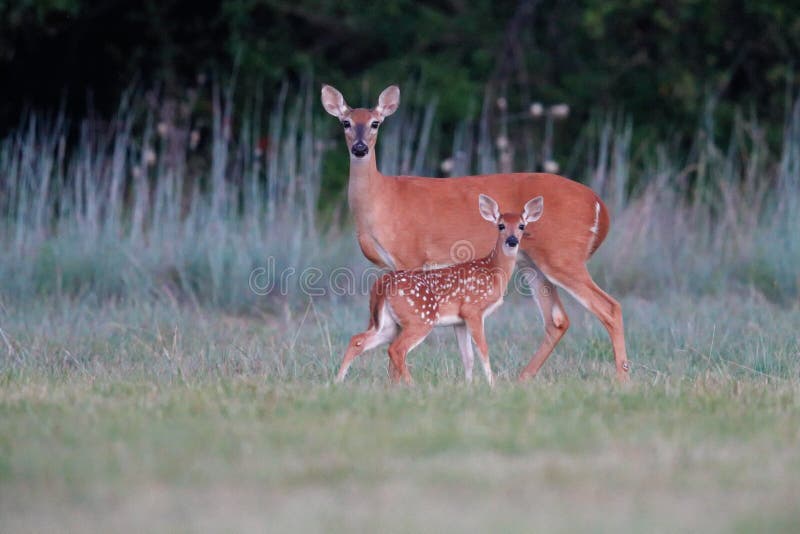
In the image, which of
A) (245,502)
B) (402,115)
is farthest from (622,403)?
(402,115)

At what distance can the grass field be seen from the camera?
13.6 ft

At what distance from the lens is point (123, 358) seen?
8125mm

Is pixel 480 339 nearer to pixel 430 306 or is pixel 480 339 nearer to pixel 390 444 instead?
pixel 430 306

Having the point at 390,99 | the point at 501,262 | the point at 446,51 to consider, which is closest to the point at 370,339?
the point at 501,262

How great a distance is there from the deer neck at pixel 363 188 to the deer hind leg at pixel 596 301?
1.16 m

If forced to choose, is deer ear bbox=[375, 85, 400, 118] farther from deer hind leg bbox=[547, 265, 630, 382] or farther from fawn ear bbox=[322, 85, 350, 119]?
deer hind leg bbox=[547, 265, 630, 382]

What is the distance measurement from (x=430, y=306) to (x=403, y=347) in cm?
27

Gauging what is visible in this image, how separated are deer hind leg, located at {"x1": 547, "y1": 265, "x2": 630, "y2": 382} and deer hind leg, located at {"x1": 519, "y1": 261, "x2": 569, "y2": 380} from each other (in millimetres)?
212

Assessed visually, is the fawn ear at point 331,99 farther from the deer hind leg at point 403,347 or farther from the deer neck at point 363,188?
the deer hind leg at point 403,347

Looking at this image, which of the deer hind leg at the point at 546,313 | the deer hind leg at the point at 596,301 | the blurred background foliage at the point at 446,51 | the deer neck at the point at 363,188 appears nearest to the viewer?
the deer hind leg at the point at 596,301

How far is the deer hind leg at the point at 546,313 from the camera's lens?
7.97 metres

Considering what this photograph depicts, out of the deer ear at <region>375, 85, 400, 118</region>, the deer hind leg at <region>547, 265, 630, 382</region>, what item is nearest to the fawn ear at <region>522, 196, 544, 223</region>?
the deer hind leg at <region>547, 265, 630, 382</region>

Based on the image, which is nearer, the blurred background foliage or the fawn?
the fawn

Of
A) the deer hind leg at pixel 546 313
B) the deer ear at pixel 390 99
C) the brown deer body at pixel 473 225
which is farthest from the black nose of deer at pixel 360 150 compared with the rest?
the deer hind leg at pixel 546 313
